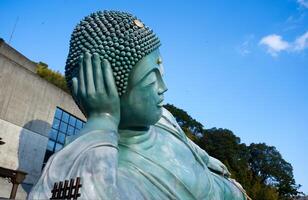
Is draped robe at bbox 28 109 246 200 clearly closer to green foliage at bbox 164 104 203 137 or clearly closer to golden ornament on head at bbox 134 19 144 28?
golden ornament on head at bbox 134 19 144 28

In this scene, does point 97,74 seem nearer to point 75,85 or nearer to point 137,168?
point 75,85

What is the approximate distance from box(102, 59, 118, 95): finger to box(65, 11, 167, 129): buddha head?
38 millimetres

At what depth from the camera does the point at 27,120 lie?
16.5 m

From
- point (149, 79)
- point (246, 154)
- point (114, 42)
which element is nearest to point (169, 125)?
point (149, 79)

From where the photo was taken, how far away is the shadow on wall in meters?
16.2

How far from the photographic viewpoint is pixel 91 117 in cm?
297

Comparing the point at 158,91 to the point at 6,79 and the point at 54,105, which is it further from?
the point at 54,105

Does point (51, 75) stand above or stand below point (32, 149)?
above

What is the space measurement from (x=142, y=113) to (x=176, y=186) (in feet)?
2.12

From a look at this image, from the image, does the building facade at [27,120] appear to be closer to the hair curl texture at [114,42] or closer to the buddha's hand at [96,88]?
the hair curl texture at [114,42]

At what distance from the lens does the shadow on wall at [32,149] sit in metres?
16.2

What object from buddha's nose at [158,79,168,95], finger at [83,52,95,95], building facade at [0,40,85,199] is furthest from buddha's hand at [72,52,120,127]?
building facade at [0,40,85,199]

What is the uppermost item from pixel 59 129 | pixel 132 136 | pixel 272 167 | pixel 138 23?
pixel 272 167

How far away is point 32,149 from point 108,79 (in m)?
14.8
